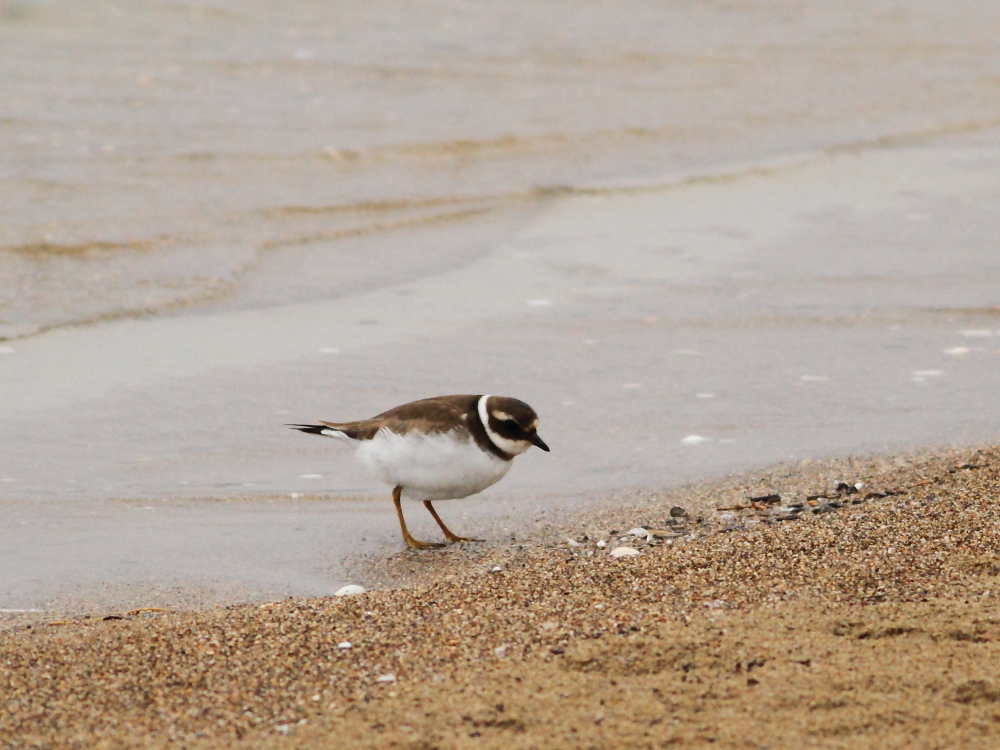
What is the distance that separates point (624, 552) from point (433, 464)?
0.82 meters

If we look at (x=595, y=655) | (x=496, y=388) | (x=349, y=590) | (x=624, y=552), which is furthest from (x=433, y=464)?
(x=496, y=388)

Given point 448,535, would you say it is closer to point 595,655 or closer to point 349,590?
point 349,590

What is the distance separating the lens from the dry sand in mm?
3348

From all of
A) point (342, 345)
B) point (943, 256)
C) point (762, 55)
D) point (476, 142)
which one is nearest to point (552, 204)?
point (476, 142)

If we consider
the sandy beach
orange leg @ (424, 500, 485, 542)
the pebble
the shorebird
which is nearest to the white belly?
the shorebird

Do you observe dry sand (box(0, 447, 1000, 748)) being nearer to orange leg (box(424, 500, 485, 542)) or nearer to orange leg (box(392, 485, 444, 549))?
orange leg (box(392, 485, 444, 549))

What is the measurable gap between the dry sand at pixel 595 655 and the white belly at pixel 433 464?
15.8 inches

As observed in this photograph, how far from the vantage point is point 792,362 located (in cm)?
760

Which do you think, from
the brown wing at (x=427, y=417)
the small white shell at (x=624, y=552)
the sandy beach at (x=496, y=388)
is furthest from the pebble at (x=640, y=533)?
the brown wing at (x=427, y=417)

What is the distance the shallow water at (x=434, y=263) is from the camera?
6094mm

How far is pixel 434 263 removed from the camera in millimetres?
9953

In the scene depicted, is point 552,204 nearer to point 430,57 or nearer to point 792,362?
point 792,362

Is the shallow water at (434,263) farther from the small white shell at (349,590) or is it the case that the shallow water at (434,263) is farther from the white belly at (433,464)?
the white belly at (433,464)

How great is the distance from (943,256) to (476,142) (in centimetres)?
558
